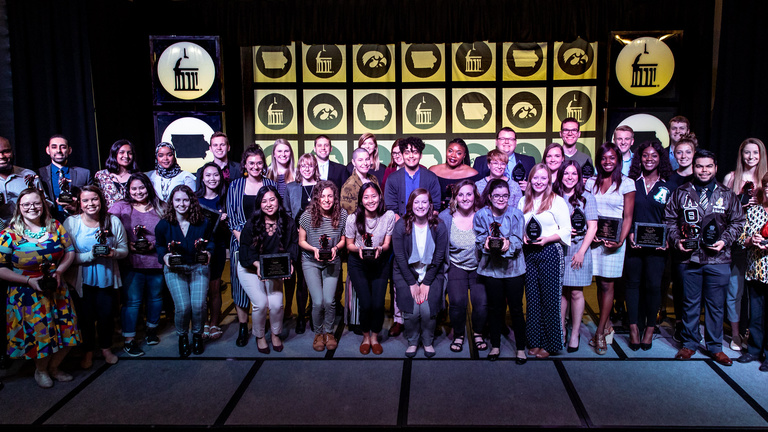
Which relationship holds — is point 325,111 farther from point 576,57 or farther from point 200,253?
point 200,253

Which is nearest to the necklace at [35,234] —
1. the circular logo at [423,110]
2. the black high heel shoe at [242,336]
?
the black high heel shoe at [242,336]

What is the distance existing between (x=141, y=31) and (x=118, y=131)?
1.49 m

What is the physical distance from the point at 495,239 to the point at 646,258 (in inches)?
55.3

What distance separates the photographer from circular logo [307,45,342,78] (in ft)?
24.2

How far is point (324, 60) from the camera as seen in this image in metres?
7.39

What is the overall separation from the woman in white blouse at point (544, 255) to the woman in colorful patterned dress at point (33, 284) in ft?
11.4

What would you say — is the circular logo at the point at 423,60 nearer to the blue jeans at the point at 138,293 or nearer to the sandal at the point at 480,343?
the sandal at the point at 480,343

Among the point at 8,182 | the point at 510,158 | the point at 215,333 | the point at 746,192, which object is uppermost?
the point at 510,158

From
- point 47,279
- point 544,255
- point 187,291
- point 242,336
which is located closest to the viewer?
point 47,279

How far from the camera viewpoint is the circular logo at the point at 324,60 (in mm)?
7375

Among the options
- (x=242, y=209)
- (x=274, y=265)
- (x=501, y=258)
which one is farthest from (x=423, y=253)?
(x=242, y=209)

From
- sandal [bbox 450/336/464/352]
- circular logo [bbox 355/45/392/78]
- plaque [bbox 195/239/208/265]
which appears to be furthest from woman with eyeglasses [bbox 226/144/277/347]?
circular logo [bbox 355/45/392/78]

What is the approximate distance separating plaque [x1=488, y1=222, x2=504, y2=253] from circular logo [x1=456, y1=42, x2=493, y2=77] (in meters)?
4.18

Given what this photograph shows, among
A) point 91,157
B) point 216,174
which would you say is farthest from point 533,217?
point 91,157
